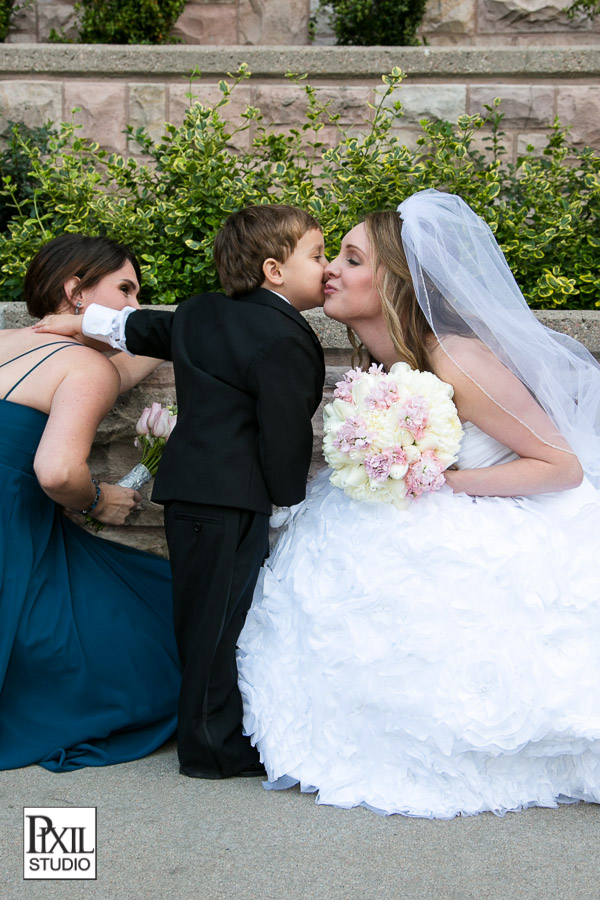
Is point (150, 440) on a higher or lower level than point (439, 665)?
higher

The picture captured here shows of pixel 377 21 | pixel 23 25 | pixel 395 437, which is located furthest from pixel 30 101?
pixel 395 437

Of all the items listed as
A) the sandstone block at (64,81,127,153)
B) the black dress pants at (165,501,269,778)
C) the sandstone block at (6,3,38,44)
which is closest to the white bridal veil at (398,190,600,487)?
the black dress pants at (165,501,269,778)

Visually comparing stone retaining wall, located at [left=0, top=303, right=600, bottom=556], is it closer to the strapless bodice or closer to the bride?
the bride

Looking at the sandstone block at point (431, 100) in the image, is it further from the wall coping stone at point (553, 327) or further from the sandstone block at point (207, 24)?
the wall coping stone at point (553, 327)

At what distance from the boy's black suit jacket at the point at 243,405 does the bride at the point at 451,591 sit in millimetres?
243

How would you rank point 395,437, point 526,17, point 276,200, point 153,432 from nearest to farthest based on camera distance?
1. point 395,437
2. point 153,432
3. point 276,200
4. point 526,17

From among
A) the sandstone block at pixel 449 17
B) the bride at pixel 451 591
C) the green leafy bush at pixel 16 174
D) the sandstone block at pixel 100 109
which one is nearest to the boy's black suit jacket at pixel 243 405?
the bride at pixel 451 591

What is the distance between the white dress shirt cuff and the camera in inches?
116

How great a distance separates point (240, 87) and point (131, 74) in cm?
76

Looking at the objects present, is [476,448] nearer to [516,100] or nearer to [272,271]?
[272,271]

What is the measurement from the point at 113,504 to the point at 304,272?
1074mm

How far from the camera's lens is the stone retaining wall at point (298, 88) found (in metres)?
5.68

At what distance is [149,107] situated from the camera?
5.84 metres

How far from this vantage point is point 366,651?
249 centimetres
